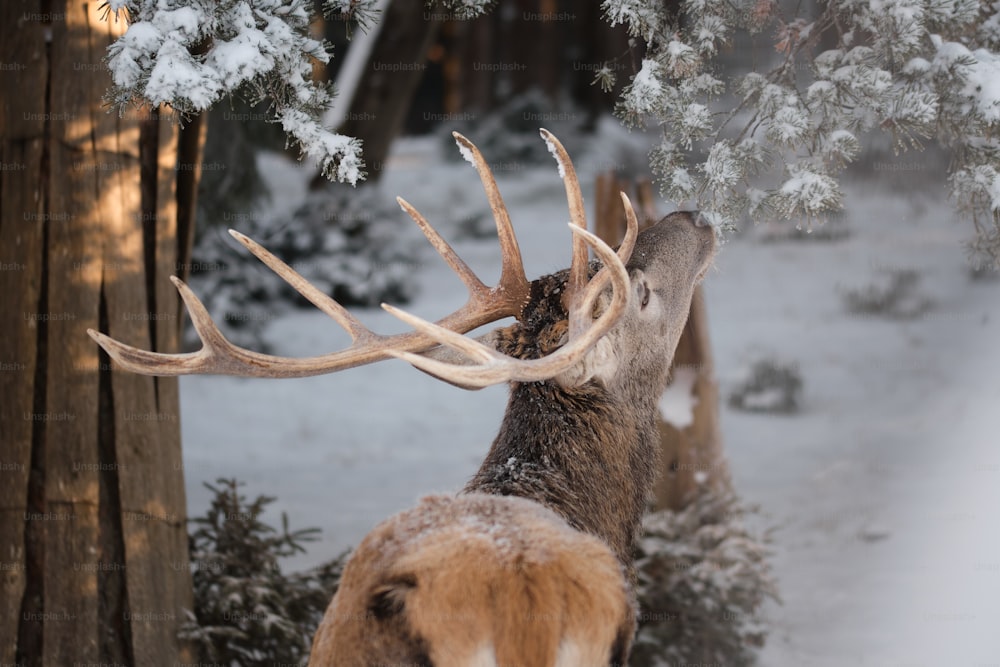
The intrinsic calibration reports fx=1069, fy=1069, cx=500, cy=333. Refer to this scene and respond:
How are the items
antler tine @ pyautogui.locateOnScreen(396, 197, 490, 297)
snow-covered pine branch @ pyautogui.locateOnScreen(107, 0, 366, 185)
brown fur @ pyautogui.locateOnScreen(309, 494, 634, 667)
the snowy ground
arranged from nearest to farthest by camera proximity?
1. brown fur @ pyautogui.locateOnScreen(309, 494, 634, 667)
2. snow-covered pine branch @ pyautogui.locateOnScreen(107, 0, 366, 185)
3. antler tine @ pyautogui.locateOnScreen(396, 197, 490, 297)
4. the snowy ground

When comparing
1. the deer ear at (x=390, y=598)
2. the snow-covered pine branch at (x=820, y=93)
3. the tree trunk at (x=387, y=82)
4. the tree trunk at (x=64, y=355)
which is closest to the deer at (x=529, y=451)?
the deer ear at (x=390, y=598)

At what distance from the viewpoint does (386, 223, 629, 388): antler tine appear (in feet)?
10.1

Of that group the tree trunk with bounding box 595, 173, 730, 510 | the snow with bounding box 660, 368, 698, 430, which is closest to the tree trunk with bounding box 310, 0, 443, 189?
the tree trunk with bounding box 595, 173, 730, 510

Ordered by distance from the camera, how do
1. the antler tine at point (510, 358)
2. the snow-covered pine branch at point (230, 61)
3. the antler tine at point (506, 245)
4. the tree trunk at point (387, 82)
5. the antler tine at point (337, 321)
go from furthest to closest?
1. the tree trunk at point (387, 82)
2. the antler tine at point (506, 245)
3. the antler tine at point (337, 321)
4. the snow-covered pine branch at point (230, 61)
5. the antler tine at point (510, 358)

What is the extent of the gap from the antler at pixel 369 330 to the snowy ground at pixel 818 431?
1474 millimetres

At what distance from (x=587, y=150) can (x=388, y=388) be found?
7.70 m

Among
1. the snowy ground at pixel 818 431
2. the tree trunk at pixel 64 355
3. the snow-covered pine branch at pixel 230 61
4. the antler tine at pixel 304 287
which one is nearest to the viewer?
the snow-covered pine branch at pixel 230 61

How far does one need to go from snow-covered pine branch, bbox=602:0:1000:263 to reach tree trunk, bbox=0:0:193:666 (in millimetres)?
2172

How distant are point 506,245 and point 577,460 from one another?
82 centimetres

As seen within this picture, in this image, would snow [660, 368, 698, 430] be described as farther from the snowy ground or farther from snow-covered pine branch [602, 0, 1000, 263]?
snow-covered pine branch [602, 0, 1000, 263]

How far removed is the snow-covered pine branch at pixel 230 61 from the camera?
11.3 feet

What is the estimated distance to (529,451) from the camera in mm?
3645

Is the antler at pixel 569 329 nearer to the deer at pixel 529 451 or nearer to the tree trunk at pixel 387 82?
the deer at pixel 529 451

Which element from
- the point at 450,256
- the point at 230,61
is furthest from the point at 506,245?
the point at 230,61
